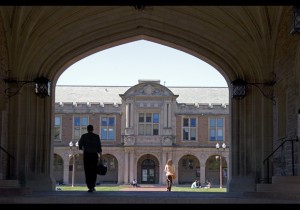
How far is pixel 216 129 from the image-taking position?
182 feet

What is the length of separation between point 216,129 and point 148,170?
6.28m

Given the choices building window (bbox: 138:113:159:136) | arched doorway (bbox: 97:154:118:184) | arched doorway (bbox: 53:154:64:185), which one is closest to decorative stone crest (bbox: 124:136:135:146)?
building window (bbox: 138:113:159:136)

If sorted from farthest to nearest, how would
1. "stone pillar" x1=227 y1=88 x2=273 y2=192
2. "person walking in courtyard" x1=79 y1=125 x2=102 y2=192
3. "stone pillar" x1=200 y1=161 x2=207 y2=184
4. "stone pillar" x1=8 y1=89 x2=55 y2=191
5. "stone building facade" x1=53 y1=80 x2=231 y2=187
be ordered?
"stone building facade" x1=53 y1=80 x2=231 y2=187, "stone pillar" x1=200 y1=161 x2=207 y2=184, "stone pillar" x1=8 y1=89 x2=55 y2=191, "stone pillar" x1=227 y1=88 x2=273 y2=192, "person walking in courtyard" x1=79 y1=125 x2=102 y2=192

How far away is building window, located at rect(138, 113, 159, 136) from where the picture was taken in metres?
55.2

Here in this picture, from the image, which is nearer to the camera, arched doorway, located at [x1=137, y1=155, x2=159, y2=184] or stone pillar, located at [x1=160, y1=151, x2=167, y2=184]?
stone pillar, located at [x1=160, y1=151, x2=167, y2=184]

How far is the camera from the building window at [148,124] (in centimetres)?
5525

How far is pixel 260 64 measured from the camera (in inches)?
712

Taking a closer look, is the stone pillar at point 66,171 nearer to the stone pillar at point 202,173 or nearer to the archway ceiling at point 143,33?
the stone pillar at point 202,173

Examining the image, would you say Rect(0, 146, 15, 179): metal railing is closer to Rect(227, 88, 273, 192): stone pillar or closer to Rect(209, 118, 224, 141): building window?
Rect(227, 88, 273, 192): stone pillar

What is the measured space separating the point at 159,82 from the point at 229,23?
3773 centimetres

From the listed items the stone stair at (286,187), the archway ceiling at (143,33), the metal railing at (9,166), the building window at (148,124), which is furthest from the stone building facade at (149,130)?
the stone stair at (286,187)

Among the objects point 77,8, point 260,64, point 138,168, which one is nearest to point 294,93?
point 260,64

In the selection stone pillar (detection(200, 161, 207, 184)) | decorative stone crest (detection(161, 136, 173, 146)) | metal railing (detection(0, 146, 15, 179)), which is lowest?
stone pillar (detection(200, 161, 207, 184))

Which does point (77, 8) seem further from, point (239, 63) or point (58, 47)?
point (239, 63)
